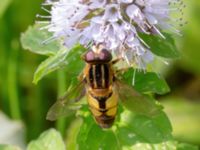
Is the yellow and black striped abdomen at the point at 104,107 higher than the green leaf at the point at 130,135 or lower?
higher

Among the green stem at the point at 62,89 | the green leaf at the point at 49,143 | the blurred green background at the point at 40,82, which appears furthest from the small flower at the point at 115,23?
the blurred green background at the point at 40,82

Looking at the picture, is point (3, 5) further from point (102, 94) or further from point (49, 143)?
point (102, 94)

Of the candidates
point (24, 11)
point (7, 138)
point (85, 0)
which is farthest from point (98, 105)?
point (24, 11)

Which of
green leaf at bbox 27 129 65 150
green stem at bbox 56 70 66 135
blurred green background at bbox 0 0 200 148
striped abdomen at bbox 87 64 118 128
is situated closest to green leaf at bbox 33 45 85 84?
striped abdomen at bbox 87 64 118 128

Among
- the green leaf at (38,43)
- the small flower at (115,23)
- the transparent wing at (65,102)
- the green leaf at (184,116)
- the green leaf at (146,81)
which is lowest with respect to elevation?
the green leaf at (184,116)

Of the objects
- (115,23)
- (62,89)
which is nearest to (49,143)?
(115,23)

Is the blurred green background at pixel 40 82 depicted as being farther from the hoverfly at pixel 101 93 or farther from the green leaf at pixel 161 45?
the hoverfly at pixel 101 93

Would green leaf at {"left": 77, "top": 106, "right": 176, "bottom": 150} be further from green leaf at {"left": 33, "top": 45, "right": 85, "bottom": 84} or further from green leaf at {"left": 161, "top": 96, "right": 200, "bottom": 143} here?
green leaf at {"left": 161, "top": 96, "right": 200, "bottom": 143}
